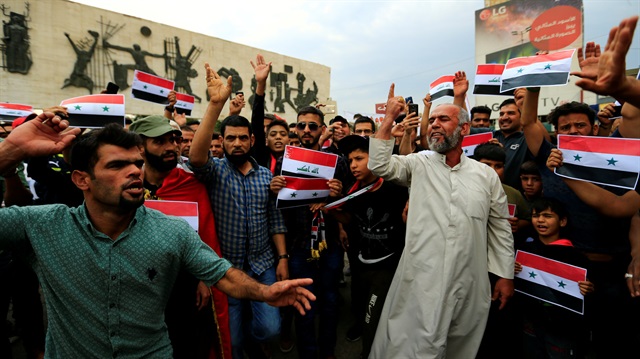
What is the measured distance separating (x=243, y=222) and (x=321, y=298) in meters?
1.14

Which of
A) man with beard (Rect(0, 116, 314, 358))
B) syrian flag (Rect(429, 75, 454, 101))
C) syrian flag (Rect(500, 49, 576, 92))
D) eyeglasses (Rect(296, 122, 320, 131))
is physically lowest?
man with beard (Rect(0, 116, 314, 358))

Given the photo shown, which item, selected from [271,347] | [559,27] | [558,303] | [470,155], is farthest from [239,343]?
[559,27]

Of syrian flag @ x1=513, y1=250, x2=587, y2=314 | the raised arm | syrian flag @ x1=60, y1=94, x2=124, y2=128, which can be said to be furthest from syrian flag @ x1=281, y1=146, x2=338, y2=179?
syrian flag @ x1=513, y1=250, x2=587, y2=314

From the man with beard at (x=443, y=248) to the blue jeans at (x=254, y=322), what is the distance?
81 cm

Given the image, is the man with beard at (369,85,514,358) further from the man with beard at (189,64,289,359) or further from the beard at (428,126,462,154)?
the man with beard at (189,64,289,359)

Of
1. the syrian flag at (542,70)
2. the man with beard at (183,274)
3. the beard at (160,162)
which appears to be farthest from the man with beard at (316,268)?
the syrian flag at (542,70)

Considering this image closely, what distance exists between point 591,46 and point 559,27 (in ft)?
90.7

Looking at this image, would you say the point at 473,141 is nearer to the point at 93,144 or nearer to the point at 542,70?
the point at 542,70

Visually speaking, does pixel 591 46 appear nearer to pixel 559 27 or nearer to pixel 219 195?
pixel 219 195

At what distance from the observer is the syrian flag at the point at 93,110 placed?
2.45 meters

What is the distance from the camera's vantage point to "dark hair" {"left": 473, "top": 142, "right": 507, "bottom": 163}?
3244 millimetres

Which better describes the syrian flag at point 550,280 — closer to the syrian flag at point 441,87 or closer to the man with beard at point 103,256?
the man with beard at point 103,256

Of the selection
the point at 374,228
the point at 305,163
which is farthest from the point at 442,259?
the point at 305,163

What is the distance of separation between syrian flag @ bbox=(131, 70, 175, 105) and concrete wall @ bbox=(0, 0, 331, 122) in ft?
48.6
